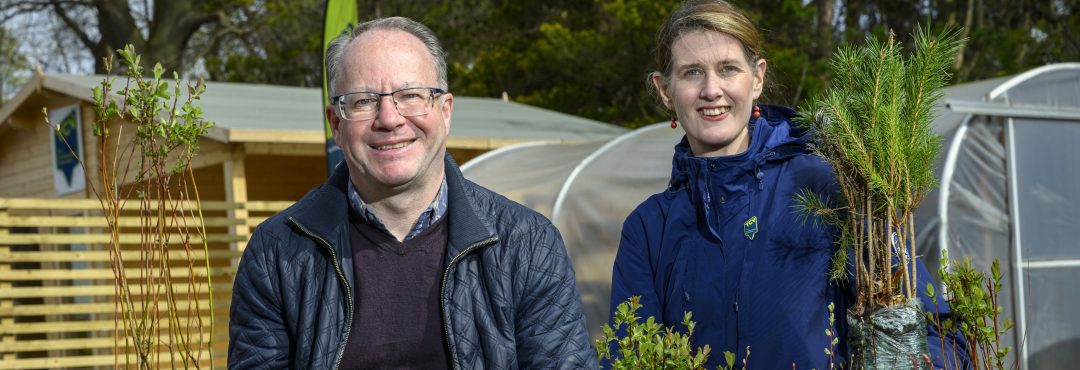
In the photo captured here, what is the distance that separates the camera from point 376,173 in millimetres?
2289

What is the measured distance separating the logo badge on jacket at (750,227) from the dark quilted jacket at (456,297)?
57cm

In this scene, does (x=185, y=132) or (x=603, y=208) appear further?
(x=603, y=208)

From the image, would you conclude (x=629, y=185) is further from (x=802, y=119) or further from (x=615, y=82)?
(x=615, y=82)

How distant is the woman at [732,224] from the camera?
8.75 feet

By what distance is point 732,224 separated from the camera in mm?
2781

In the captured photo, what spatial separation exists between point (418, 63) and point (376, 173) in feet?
0.73

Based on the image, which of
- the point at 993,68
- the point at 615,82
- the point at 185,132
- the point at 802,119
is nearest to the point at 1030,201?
the point at 802,119

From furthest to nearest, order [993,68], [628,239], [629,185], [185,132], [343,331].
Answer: [993,68], [629,185], [628,239], [185,132], [343,331]

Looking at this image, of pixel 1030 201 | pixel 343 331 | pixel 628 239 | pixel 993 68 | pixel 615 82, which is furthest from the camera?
pixel 615 82

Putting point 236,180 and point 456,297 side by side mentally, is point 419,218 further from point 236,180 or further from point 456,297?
point 236,180

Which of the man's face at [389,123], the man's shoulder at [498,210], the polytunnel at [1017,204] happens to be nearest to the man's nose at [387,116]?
the man's face at [389,123]

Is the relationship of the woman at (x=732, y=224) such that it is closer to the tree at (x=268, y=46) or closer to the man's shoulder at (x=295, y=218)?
the man's shoulder at (x=295, y=218)

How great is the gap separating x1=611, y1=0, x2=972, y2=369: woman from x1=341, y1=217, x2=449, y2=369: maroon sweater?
671 mm

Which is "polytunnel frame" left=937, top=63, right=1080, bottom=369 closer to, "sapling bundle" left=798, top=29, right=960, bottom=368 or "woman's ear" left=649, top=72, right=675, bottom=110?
"woman's ear" left=649, top=72, right=675, bottom=110
